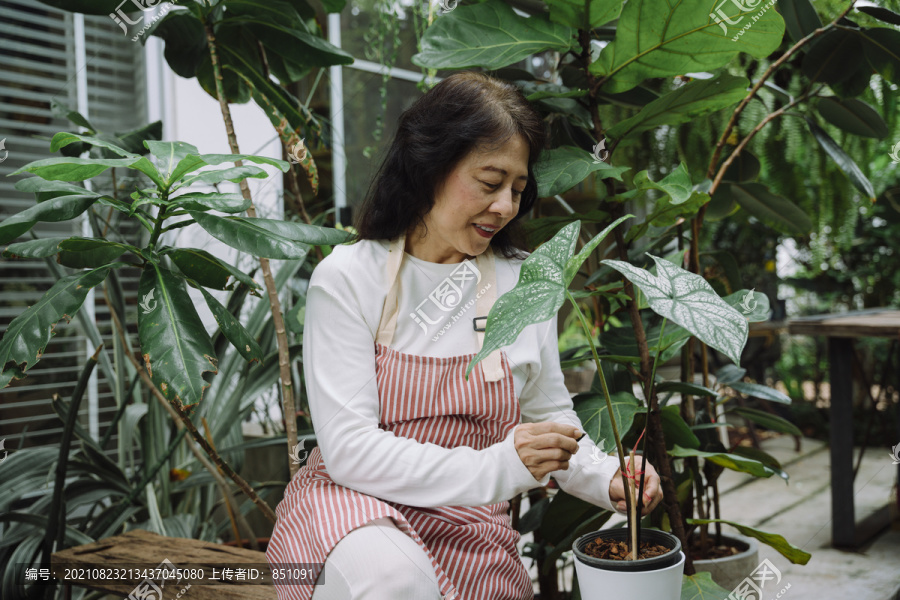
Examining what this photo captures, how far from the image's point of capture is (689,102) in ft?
4.12

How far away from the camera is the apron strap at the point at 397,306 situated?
1133 millimetres

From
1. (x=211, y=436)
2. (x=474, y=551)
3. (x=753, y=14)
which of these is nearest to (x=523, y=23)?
(x=753, y=14)

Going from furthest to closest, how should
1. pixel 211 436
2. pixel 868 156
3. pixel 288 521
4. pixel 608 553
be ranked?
pixel 868 156 → pixel 211 436 → pixel 288 521 → pixel 608 553

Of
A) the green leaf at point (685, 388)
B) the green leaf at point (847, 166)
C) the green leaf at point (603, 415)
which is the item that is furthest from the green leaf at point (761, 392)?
the green leaf at point (847, 166)

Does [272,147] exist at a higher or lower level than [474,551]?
higher

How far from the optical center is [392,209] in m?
1.21

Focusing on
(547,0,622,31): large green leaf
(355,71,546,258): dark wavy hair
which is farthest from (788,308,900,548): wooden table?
(355,71,546,258): dark wavy hair

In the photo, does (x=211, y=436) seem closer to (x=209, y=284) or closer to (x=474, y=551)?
(x=209, y=284)

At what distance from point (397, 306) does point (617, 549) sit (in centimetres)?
49

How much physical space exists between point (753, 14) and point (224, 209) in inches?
35.3

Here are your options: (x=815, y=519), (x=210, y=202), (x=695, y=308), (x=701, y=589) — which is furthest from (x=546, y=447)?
(x=815, y=519)

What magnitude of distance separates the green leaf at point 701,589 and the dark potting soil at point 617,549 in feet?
0.57

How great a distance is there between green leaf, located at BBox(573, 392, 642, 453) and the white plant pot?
314mm

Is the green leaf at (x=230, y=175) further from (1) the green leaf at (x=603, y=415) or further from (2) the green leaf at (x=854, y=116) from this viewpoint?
(2) the green leaf at (x=854, y=116)
